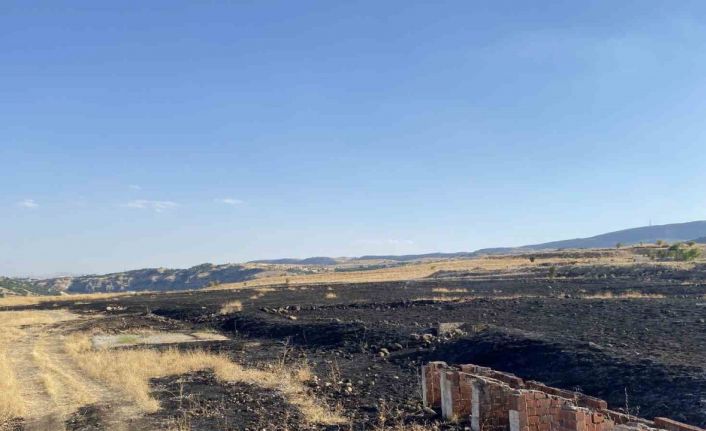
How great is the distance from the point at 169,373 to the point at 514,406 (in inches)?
452

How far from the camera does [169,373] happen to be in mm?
17125

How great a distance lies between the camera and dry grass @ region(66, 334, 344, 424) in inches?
500

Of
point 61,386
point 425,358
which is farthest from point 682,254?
point 61,386

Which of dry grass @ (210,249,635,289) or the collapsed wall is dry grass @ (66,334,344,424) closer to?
the collapsed wall

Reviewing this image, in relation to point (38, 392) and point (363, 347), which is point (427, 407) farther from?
point (38, 392)

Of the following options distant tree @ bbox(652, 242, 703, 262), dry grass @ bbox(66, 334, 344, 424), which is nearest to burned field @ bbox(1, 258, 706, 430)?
dry grass @ bbox(66, 334, 344, 424)

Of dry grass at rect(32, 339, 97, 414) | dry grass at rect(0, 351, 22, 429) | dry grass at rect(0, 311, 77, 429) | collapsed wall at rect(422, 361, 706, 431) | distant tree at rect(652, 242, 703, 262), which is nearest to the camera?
collapsed wall at rect(422, 361, 706, 431)

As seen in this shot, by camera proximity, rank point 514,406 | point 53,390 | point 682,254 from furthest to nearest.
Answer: point 682,254, point 53,390, point 514,406

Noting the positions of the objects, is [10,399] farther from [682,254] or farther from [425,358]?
[682,254]

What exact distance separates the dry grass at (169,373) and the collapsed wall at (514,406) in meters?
2.13

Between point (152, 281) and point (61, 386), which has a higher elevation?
point (61, 386)

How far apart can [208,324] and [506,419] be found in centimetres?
2723

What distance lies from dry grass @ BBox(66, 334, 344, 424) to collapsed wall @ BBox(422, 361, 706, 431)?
2126mm

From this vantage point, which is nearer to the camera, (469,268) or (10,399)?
(10,399)
